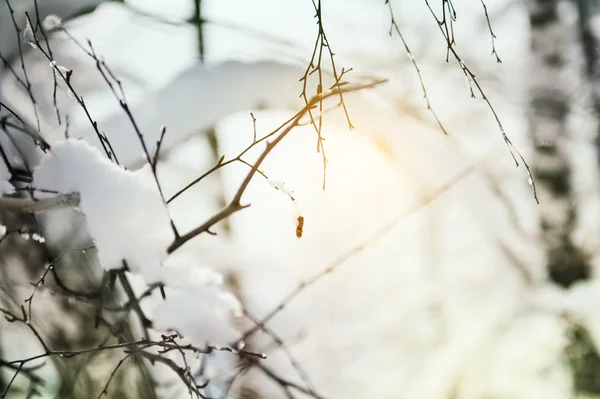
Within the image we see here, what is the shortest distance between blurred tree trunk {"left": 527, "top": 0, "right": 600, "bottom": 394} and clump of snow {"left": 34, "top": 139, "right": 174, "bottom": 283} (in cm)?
167

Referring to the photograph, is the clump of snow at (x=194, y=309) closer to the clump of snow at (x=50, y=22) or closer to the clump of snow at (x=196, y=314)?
the clump of snow at (x=196, y=314)

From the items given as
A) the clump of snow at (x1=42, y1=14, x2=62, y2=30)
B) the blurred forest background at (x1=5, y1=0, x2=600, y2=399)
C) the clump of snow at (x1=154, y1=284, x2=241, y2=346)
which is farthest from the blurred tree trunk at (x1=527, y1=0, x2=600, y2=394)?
the clump of snow at (x1=42, y1=14, x2=62, y2=30)

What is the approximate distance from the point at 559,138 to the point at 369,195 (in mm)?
904

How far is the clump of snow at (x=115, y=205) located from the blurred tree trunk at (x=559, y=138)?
1.67 meters

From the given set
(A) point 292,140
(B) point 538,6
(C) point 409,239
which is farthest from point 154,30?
(B) point 538,6

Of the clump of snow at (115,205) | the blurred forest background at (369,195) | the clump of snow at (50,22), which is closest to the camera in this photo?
the clump of snow at (115,205)

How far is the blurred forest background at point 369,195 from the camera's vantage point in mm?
1209

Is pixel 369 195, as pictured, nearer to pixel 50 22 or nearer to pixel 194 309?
pixel 194 309

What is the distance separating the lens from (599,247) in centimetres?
181

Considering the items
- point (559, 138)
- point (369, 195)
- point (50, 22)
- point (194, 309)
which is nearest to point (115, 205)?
point (194, 309)

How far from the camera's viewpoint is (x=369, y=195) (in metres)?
1.65

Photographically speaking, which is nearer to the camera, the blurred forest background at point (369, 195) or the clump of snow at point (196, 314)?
the clump of snow at point (196, 314)

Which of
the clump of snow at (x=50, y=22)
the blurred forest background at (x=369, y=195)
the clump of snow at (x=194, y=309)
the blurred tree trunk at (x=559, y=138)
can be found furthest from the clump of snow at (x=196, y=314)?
the blurred tree trunk at (x=559, y=138)

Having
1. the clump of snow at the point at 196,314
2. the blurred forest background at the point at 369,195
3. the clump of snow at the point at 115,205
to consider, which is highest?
the blurred forest background at the point at 369,195
